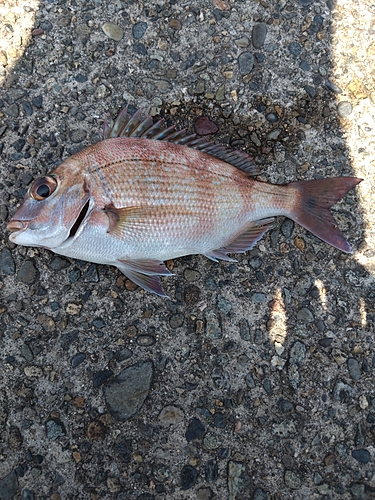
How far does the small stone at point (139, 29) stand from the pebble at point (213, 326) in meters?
1.98

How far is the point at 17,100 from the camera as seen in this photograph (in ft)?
9.24

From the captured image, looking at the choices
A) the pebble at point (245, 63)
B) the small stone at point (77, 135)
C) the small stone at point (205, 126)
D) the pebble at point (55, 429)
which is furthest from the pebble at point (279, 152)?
the pebble at point (55, 429)

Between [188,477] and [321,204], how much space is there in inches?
72.3

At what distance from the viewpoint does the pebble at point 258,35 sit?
299 cm

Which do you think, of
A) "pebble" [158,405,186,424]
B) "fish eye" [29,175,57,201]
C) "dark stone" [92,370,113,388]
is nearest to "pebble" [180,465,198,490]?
"pebble" [158,405,186,424]

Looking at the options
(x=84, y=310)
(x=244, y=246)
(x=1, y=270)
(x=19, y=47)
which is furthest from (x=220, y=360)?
(x=19, y=47)

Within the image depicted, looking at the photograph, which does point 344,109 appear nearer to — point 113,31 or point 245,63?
point 245,63

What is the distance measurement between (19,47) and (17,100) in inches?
15.3

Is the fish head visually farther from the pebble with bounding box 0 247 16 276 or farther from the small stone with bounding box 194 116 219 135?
the small stone with bounding box 194 116 219 135

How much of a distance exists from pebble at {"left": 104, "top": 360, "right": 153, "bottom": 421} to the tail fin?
133cm

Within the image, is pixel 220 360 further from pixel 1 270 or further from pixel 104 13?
pixel 104 13

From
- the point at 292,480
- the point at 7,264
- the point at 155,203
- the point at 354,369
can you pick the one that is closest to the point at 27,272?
the point at 7,264

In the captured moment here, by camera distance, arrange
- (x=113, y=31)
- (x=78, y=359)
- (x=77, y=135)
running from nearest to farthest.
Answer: (x=78, y=359) → (x=77, y=135) → (x=113, y=31)

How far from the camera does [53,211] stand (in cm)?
231
